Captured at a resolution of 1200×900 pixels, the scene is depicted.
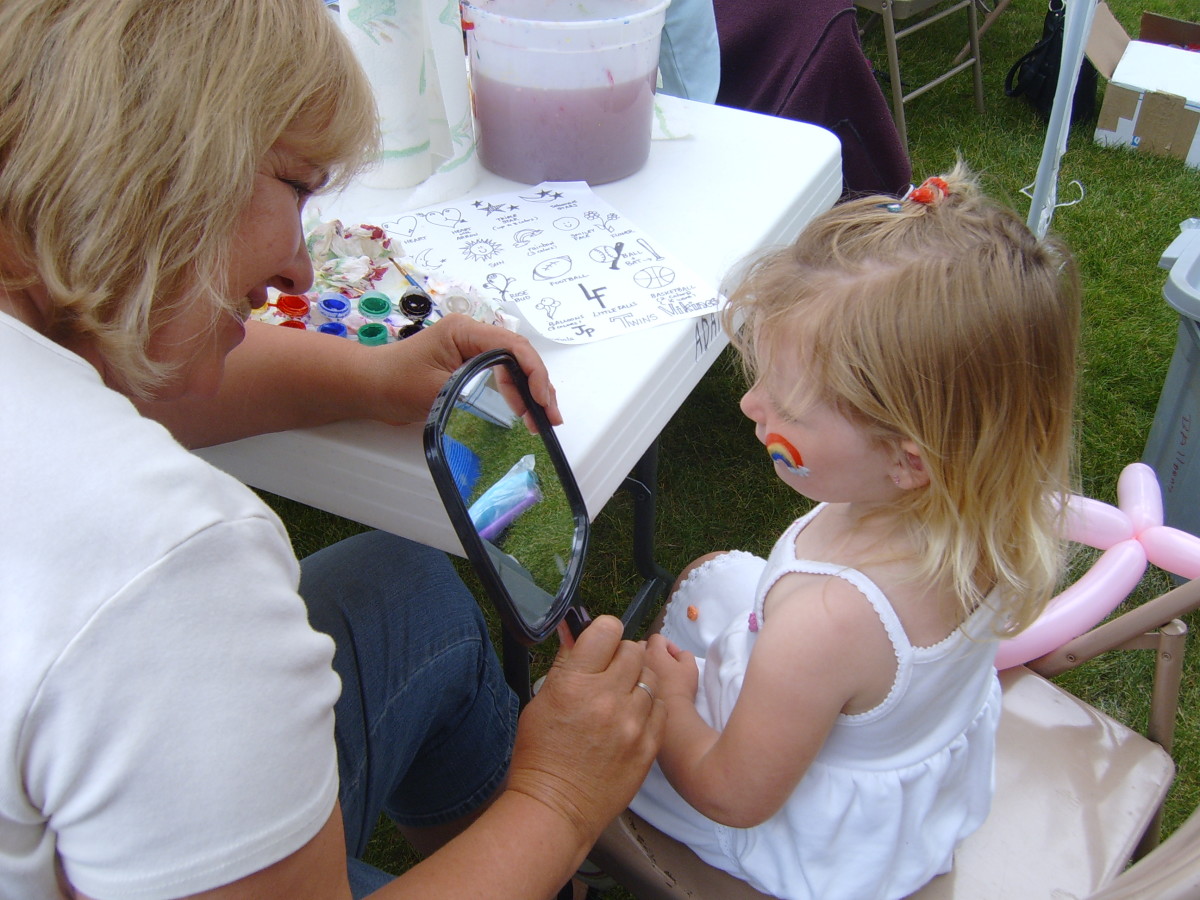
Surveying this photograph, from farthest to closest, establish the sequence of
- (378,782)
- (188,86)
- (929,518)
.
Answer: (378,782), (929,518), (188,86)

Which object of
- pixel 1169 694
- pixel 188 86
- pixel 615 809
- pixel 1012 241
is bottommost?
pixel 1169 694

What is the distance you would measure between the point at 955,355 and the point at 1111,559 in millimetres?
765

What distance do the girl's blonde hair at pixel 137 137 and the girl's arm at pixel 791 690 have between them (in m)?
0.52

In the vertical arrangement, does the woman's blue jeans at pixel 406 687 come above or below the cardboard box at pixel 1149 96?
above

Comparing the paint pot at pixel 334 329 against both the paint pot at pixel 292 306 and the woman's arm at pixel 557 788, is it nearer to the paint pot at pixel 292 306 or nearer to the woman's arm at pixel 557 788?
the paint pot at pixel 292 306

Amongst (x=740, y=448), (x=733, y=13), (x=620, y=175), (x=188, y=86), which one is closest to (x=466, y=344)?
(x=188, y=86)

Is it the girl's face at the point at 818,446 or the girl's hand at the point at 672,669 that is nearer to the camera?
the girl's face at the point at 818,446

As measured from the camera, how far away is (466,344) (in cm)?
96

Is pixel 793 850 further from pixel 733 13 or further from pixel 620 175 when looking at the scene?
pixel 733 13

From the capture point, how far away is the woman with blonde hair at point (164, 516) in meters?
0.48

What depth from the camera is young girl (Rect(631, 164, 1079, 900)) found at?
0.73m

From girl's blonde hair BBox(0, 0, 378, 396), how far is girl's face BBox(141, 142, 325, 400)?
0.6 inches

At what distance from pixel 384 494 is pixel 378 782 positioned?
288 millimetres

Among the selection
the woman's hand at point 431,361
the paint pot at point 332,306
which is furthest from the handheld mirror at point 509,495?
the paint pot at point 332,306
